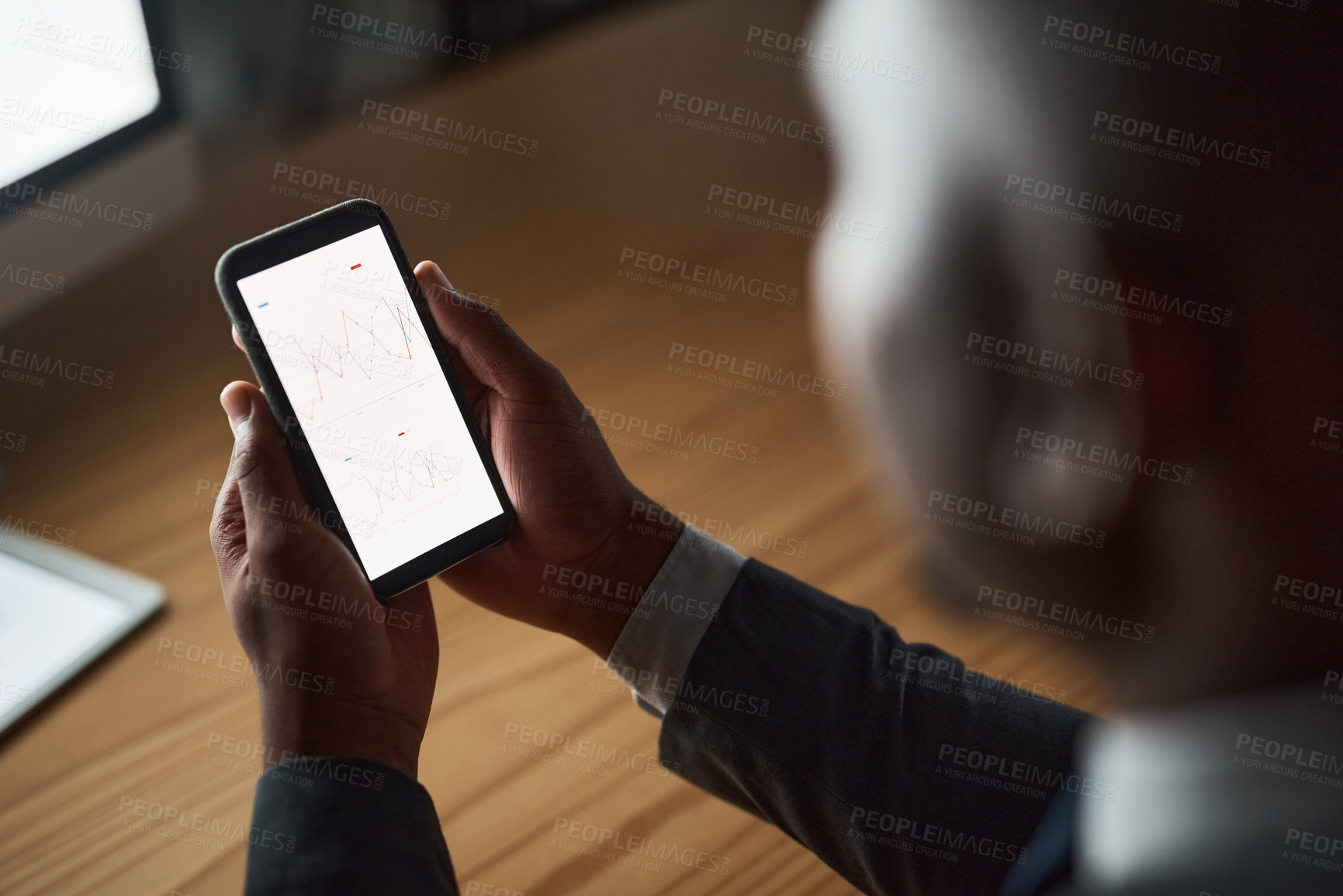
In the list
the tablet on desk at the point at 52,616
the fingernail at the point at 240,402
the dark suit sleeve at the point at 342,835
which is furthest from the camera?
the tablet on desk at the point at 52,616

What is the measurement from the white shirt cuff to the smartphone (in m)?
0.11

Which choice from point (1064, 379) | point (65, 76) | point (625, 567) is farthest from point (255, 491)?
point (1064, 379)

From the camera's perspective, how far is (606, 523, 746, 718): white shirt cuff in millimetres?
526

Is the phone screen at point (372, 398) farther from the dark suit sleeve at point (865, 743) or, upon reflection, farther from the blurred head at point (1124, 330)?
the blurred head at point (1124, 330)

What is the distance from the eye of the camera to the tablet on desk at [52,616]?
2.00ft

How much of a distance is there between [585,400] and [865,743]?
0.46 meters

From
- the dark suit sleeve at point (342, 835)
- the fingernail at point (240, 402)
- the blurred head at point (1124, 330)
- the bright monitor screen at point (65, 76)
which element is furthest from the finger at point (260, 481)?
the blurred head at point (1124, 330)

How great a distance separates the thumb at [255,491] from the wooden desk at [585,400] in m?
0.18

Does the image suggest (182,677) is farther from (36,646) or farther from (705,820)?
(705,820)

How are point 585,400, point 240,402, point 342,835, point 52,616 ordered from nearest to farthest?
1. point 342,835
2. point 240,402
3. point 52,616
4. point 585,400

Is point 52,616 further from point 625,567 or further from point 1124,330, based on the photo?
point 1124,330

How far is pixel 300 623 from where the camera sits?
0.46 metres

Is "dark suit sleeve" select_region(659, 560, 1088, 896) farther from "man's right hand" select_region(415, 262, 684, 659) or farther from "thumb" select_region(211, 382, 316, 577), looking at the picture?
"thumb" select_region(211, 382, 316, 577)

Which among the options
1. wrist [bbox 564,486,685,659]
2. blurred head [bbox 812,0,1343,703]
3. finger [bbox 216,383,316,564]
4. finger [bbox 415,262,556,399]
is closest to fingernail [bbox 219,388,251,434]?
finger [bbox 216,383,316,564]
